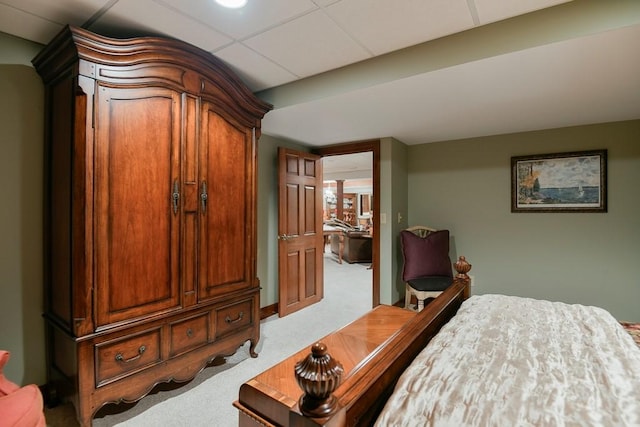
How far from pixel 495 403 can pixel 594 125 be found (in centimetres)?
351

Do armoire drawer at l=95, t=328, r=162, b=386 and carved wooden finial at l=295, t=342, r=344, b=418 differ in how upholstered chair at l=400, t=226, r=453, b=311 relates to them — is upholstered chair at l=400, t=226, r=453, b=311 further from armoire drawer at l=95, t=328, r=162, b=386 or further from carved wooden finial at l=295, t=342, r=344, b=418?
carved wooden finial at l=295, t=342, r=344, b=418

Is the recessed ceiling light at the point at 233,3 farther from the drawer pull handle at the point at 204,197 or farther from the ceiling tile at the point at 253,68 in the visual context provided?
A: the drawer pull handle at the point at 204,197

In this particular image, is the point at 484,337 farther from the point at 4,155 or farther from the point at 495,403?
the point at 4,155

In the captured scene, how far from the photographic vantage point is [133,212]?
182 centimetres

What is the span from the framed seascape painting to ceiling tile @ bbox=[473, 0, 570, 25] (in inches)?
86.8

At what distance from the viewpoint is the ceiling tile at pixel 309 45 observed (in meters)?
1.78

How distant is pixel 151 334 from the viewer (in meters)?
1.91

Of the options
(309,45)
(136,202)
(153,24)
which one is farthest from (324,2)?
(136,202)

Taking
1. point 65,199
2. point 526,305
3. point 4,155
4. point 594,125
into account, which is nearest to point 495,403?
point 526,305

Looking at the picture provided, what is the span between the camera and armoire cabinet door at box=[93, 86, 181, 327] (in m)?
1.70

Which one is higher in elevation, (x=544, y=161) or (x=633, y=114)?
(x=633, y=114)

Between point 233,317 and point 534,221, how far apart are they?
3.32m

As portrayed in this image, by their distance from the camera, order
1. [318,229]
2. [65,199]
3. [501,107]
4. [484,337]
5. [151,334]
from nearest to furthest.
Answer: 1. [484,337]
2. [65,199]
3. [151,334]
4. [501,107]
5. [318,229]

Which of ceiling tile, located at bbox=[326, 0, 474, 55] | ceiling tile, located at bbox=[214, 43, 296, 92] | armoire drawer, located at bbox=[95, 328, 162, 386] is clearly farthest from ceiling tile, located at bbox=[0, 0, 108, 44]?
armoire drawer, located at bbox=[95, 328, 162, 386]
